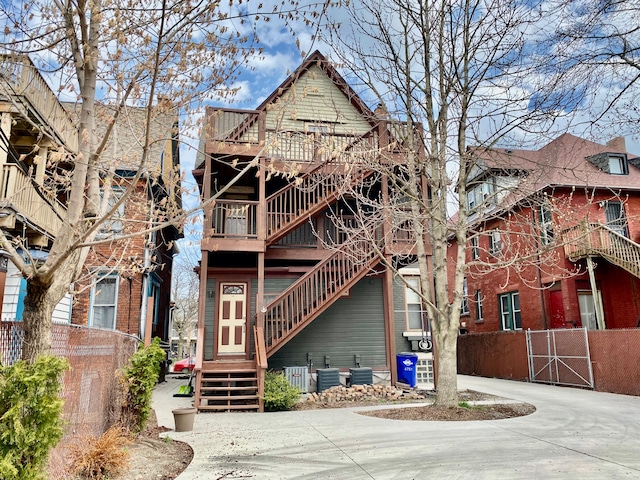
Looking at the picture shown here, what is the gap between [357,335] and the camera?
47.6 feet

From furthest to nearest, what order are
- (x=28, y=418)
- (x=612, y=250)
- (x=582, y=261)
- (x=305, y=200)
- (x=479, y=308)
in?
(x=479, y=308) < (x=582, y=261) < (x=612, y=250) < (x=305, y=200) < (x=28, y=418)

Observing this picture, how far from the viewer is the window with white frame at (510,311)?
21188 mm

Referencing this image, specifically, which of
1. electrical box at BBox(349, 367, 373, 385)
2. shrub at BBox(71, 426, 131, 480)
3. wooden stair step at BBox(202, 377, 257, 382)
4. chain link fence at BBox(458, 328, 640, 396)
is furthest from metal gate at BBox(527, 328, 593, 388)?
shrub at BBox(71, 426, 131, 480)

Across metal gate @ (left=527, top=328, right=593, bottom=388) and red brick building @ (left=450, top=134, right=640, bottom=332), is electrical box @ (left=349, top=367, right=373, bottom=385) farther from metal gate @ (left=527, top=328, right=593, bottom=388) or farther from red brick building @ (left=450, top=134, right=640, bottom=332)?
metal gate @ (left=527, top=328, right=593, bottom=388)

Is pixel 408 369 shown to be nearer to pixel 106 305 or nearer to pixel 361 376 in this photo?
pixel 361 376

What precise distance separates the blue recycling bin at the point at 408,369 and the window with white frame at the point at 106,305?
9005 millimetres

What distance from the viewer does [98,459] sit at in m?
5.03

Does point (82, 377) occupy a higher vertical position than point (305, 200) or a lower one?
lower

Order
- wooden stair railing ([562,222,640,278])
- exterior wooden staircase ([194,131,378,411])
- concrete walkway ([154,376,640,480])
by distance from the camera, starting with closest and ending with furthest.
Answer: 1. concrete walkway ([154,376,640,480])
2. exterior wooden staircase ([194,131,378,411])
3. wooden stair railing ([562,222,640,278])

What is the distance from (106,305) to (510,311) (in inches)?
684

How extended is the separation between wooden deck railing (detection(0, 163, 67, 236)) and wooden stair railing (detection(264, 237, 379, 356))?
5.56 meters

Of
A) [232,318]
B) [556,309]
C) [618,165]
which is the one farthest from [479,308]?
[232,318]

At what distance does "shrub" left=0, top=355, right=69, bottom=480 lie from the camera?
3.50 metres

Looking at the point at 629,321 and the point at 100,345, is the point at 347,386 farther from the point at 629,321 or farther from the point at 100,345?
the point at 629,321
